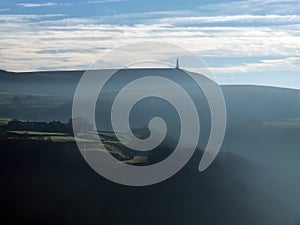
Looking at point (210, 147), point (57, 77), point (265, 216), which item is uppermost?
point (57, 77)

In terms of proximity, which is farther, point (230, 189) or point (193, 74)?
point (193, 74)

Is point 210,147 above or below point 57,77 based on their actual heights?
below

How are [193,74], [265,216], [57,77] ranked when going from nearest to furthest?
[265,216] → [193,74] → [57,77]

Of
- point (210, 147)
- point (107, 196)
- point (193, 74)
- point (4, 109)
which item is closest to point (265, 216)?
point (107, 196)

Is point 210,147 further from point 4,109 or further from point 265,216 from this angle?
point 4,109

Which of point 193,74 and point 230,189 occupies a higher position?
point 193,74

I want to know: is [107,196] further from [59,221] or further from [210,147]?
[210,147]

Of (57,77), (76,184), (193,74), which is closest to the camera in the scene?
(76,184)

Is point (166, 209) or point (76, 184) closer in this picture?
point (166, 209)

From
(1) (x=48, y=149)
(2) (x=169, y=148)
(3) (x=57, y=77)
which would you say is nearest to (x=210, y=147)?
(2) (x=169, y=148)
